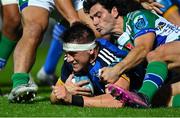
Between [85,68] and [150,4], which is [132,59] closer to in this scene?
[85,68]

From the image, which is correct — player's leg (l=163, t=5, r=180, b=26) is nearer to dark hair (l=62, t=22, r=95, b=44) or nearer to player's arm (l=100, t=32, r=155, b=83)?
player's arm (l=100, t=32, r=155, b=83)

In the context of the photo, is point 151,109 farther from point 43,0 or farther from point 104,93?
point 43,0

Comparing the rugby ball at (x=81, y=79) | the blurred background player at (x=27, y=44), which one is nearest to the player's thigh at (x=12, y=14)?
the blurred background player at (x=27, y=44)

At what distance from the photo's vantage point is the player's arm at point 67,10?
962 cm

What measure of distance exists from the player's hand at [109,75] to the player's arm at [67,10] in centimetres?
122

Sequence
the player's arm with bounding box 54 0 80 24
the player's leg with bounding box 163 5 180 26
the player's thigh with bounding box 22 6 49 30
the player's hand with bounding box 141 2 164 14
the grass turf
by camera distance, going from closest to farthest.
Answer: the grass turf
the player's thigh with bounding box 22 6 49 30
the player's arm with bounding box 54 0 80 24
the player's hand with bounding box 141 2 164 14
the player's leg with bounding box 163 5 180 26

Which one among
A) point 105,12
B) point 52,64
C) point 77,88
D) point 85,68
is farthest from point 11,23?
point 52,64

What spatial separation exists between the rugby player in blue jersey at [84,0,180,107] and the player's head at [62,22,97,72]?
290 millimetres

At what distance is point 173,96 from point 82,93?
102cm

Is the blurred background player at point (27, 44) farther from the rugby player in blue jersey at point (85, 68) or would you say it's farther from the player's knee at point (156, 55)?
the player's knee at point (156, 55)

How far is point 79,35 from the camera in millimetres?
8727

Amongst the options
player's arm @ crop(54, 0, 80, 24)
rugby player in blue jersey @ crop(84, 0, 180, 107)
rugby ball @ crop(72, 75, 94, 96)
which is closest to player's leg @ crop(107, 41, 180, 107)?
rugby player in blue jersey @ crop(84, 0, 180, 107)

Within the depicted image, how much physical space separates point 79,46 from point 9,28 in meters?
2.20

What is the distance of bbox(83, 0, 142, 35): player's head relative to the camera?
9.12 m
